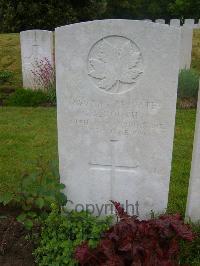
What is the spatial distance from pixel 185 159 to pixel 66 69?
272 cm

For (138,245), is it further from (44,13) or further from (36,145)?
(44,13)

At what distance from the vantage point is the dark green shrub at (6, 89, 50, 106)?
839cm

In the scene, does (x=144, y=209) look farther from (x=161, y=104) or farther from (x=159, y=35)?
(x=159, y=35)

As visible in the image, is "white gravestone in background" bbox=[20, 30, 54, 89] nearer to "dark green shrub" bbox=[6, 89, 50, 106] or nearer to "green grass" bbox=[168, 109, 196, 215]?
"dark green shrub" bbox=[6, 89, 50, 106]

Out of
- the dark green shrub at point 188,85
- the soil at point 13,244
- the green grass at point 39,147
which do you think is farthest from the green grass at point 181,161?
the soil at point 13,244

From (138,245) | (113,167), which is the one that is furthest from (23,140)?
(138,245)

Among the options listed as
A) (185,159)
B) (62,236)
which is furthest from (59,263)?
(185,159)

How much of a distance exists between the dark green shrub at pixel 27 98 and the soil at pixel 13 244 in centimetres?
488

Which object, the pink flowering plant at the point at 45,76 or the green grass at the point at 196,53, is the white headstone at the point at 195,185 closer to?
the pink flowering plant at the point at 45,76

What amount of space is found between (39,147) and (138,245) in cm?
332

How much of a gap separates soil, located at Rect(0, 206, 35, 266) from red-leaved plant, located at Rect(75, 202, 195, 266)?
67cm

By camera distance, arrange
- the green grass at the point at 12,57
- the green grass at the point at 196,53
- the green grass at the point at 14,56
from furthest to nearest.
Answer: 1. the green grass at the point at 196,53
2. the green grass at the point at 14,56
3. the green grass at the point at 12,57

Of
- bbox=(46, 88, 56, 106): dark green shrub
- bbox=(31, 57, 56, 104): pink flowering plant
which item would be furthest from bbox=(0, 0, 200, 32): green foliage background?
bbox=(46, 88, 56, 106): dark green shrub

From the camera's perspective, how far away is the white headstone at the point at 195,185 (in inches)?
126
